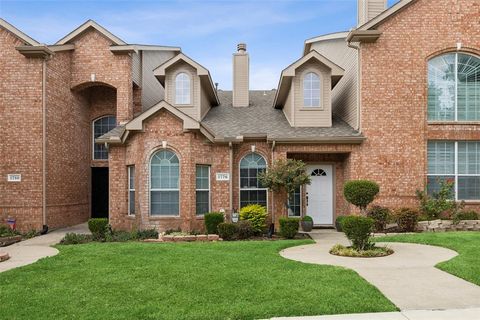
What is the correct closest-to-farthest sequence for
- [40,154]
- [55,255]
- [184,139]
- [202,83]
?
[55,255], [184,139], [40,154], [202,83]

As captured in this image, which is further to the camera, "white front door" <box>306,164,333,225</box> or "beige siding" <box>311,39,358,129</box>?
"white front door" <box>306,164,333,225</box>

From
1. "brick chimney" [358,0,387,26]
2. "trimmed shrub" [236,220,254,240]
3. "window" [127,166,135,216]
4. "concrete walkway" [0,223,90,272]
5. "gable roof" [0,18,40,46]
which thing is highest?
"brick chimney" [358,0,387,26]

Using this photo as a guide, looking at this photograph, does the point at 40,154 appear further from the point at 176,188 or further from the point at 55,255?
the point at 55,255

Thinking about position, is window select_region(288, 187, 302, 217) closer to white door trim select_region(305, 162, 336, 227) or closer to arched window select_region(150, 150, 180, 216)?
white door trim select_region(305, 162, 336, 227)

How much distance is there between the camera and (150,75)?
20312mm

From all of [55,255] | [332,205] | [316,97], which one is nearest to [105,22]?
[316,97]

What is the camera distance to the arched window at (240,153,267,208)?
16016 millimetres

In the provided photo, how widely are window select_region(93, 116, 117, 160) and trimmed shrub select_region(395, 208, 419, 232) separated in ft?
44.3

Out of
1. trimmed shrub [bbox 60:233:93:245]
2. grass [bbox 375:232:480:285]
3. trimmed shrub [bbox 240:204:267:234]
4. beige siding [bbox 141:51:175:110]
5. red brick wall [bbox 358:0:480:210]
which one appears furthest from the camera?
beige siding [bbox 141:51:175:110]

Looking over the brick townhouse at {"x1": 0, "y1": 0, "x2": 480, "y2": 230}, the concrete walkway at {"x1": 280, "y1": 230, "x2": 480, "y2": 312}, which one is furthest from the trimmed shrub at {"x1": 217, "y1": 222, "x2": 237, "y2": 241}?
the concrete walkway at {"x1": 280, "y1": 230, "x2": 480, "y2": 312}

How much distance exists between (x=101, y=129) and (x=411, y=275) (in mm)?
16196

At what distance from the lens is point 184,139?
14.6 meters

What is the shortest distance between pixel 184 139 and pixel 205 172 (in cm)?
162

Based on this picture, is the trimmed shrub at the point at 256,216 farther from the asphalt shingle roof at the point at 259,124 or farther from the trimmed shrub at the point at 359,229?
the trimmed shrub at the point at 359,229
